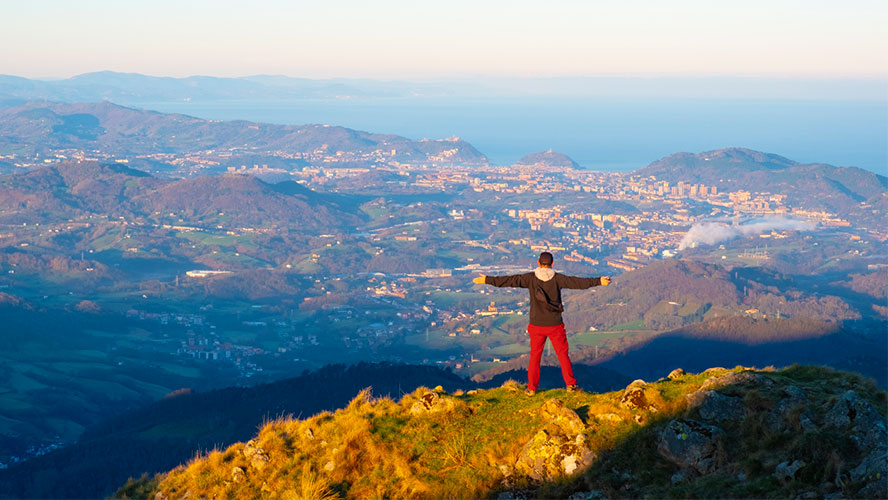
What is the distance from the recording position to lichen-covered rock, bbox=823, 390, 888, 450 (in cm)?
1437

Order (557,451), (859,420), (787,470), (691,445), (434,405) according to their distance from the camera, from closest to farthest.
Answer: (787,470) → (859,420) → (691,445) → (557,451) → (434,405)

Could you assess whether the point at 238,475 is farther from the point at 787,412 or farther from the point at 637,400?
the point at 787,412

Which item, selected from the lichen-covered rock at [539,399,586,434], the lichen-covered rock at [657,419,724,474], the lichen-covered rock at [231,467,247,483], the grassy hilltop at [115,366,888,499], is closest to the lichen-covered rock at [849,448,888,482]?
the grassy hilltop at [115,366,888,499]

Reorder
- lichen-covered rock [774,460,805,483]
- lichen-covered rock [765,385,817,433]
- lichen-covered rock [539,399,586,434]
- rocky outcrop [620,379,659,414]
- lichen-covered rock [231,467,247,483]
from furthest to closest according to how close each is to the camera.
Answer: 1. lichen-covered rock [231,467,247,483]
2. rocky outcrop [620,379,659,414]
3. lichen-covered rock [539,399,586,434]
4. lichen-covered rock [765,385,817,433]
5. lichen-covered rock [774,460,805,483]

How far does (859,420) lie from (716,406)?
2747 mm

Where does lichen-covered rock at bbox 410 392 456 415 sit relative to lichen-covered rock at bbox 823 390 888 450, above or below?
below

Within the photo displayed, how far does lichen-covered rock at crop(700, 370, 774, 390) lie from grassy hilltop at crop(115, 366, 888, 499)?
4cm

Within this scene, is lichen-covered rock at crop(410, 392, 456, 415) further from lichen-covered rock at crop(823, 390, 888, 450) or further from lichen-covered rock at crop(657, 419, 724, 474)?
lichen-covered rock at crop(823, 390, 888, 450)

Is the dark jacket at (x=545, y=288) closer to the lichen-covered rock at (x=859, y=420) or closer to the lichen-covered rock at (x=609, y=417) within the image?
the lichen-covered rock at (x=609, y=417)

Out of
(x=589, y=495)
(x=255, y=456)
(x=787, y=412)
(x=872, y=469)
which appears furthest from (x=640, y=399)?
(x=255, y=456)

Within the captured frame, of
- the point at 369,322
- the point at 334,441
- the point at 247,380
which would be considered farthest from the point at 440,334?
the point at 334,441

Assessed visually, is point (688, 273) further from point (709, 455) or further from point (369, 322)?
point (709, 455)

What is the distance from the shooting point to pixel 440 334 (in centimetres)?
16912

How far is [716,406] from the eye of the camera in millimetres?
16938
